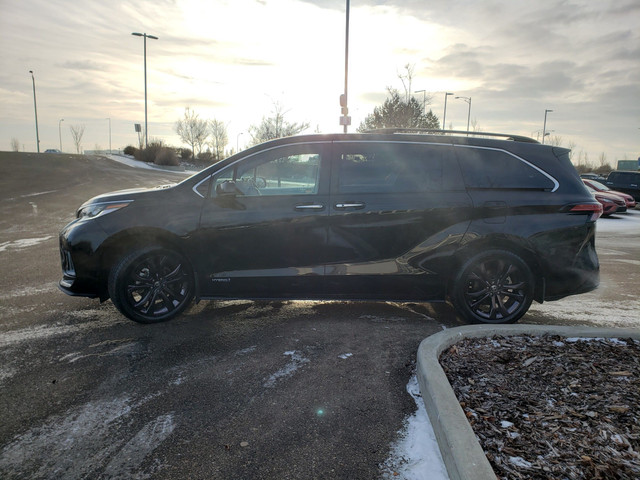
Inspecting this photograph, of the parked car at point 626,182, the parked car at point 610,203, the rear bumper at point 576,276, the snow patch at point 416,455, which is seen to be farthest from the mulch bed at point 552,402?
the parked car at point 626,182

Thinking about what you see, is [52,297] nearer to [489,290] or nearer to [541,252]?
[489,290]

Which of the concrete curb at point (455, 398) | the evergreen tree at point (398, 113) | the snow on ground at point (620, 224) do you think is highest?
the evergreen tree at point (398, 113)

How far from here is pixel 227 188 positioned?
4.31 meters

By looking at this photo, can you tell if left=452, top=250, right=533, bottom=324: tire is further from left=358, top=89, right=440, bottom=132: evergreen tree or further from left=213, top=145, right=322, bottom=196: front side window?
left=358, top=89, right=440, bottom=132: evergreen tree

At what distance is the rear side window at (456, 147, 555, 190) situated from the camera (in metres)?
4.45

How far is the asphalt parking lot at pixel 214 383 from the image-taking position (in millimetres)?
2457

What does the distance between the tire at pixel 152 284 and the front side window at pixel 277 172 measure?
910mm

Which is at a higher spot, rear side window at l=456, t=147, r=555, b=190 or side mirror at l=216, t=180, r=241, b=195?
rear side window at l=456, t=147, r=555, b=190

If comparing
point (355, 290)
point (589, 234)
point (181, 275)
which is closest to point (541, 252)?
point (589, 234)

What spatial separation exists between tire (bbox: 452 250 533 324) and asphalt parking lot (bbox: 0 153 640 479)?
337 mm

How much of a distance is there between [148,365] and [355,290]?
1988mm

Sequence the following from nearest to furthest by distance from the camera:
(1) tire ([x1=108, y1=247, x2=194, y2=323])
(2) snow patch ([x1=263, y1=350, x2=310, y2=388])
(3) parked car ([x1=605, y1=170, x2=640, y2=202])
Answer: (2) snow patch ([x1=263, y1=350, x2=310, y2=388]) < (1) tire ([x1=108, y1=247, x2=194, y2=323]) < (3) parked car ([x1=605, y1=170, x2=640, y2=202])

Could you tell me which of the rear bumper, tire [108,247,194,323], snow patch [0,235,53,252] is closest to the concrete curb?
the rear bumper

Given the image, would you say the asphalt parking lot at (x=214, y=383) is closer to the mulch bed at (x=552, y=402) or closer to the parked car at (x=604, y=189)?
the mulch bed at (x=552, y=402)
